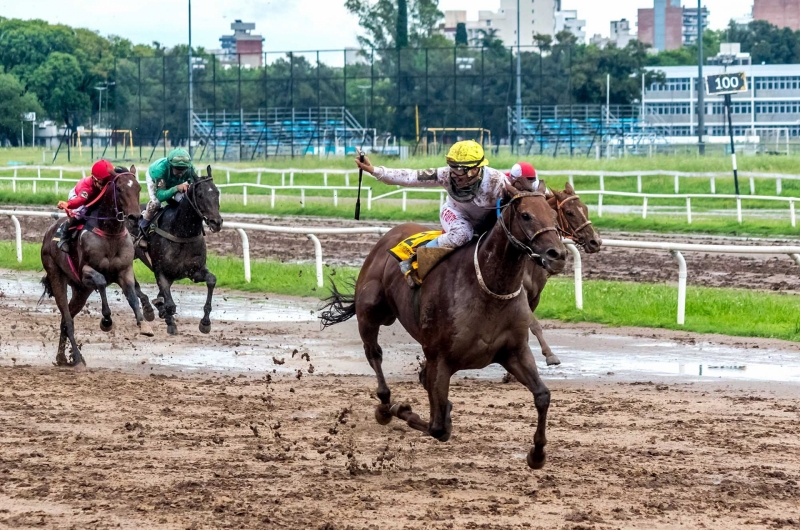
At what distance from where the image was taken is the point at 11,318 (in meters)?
13.8

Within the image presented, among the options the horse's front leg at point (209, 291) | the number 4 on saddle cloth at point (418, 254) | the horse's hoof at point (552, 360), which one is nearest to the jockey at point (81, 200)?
the horse's front leg at point (209, 291)

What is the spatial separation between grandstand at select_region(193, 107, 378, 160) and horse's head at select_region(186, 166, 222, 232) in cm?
3292

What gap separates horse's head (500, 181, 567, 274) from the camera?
5914mm

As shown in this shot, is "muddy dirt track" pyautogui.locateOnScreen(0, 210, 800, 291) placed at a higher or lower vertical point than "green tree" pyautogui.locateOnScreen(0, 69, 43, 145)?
lower

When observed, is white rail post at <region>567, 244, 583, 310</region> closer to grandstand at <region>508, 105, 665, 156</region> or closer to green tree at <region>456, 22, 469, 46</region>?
grandstand at <region>508, 105, 665, 156</region>

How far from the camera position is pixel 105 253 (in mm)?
11141

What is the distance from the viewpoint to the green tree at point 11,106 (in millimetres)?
58438

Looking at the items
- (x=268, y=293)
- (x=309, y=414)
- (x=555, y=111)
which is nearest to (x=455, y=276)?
(x=309, y=414)

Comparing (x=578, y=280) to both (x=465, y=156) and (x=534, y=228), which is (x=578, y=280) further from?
(x=534, y=228)

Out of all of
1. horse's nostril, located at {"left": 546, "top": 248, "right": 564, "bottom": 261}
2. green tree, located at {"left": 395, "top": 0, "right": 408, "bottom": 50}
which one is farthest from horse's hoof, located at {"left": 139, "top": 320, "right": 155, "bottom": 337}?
green tree, located at {"left": 395, "top": 0, "right": 408, "bottom": 50}

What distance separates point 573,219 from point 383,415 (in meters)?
2.41

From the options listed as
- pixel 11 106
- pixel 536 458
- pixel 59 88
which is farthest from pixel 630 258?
pixel 59 88

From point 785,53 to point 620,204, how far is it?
277ft

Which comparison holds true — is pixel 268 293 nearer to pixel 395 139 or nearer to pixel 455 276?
pixel 455 276
